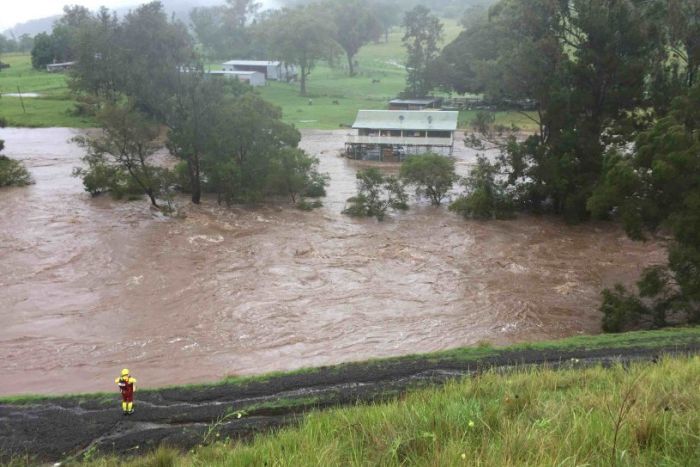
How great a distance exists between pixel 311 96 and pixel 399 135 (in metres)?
32.0

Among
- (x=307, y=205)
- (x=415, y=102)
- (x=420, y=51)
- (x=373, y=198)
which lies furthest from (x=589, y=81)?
(x=420, y=51)

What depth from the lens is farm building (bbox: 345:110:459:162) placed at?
46844 millimetres

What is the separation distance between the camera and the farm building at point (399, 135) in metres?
46.8

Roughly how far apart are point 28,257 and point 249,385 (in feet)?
56.0

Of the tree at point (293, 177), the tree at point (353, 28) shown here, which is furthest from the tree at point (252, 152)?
the tree at point (353, 28)

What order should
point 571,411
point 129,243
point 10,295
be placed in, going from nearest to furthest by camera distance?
point 571,411, point 10,295, point 129,243

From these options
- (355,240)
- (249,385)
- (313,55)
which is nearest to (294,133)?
(355,240)

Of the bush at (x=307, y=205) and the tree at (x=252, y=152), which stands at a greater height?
the tree at (x=252, y=152)

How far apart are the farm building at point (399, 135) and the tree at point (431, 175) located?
11888mm

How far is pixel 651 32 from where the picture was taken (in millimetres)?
28609

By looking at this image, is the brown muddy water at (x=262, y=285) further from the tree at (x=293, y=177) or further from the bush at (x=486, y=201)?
the tree at (x=293, y=177)

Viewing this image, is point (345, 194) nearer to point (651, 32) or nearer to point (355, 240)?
point (355, 240)

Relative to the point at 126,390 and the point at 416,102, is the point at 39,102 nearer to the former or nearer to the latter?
the point at 416,102

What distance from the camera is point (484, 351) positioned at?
14039mm
